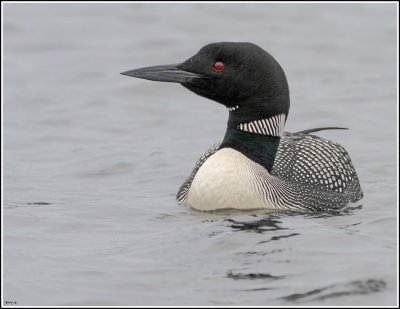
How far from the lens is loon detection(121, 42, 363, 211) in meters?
8.52

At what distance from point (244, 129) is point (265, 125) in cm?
16

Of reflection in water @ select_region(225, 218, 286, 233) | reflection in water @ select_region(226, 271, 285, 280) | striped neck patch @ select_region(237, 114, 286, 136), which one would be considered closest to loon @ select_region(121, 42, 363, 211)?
striped neck patch @ select_region(237, 114, 286, 136)

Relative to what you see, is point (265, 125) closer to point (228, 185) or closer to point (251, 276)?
point (228, 185)

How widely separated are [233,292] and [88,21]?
1097 centimetres

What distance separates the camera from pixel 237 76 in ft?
28.0

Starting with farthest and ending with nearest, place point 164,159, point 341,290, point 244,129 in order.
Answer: point 164,159, point 244,129, point 341,290

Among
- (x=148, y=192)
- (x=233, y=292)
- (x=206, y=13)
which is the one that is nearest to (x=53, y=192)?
(x=148, y=192)

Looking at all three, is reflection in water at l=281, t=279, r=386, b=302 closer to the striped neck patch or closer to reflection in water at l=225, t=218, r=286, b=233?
reflection in water at l=225, t=218, r=286, b=233

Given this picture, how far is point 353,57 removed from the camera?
15.7 m

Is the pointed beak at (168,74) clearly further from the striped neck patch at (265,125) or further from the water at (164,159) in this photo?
the water at (164,159)

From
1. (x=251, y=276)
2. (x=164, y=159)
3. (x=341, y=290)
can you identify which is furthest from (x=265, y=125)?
(x=164, y=159)

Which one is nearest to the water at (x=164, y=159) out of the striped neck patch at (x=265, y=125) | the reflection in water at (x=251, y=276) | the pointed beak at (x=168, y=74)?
the reflection in water at (x=251, y=276)

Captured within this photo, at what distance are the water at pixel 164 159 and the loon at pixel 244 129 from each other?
157mm

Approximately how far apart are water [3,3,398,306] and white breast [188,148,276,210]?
0.09 m
